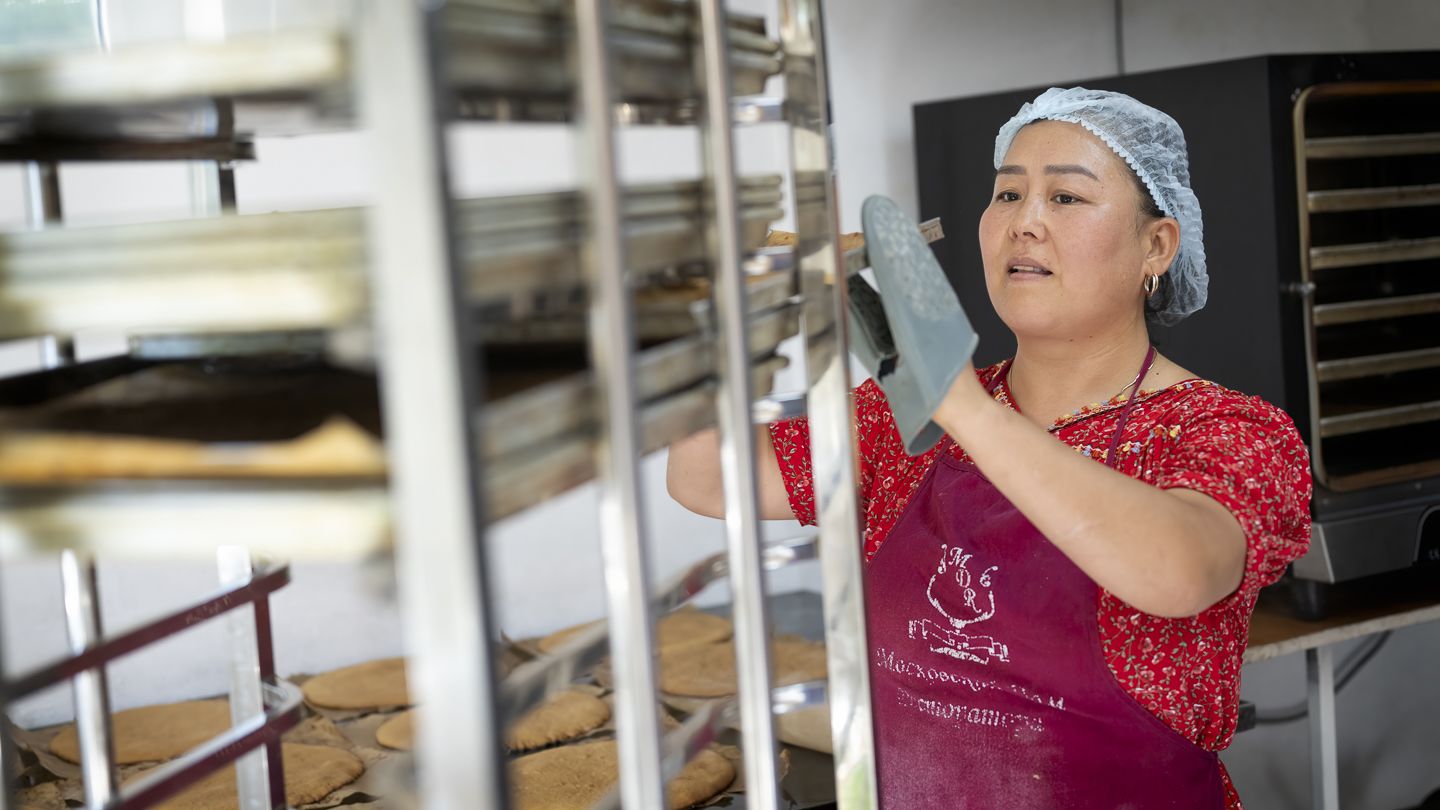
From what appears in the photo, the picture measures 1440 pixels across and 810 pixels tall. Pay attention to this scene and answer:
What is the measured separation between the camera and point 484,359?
2.48ft

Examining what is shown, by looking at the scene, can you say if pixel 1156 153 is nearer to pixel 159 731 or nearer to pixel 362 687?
pixel 362 687

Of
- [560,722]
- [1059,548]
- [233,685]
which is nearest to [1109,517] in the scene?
[1059,548]

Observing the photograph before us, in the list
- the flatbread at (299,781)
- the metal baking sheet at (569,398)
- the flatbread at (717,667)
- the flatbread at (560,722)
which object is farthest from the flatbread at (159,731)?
the metal baking sheet at (569,398)

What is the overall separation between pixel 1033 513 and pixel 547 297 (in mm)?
754

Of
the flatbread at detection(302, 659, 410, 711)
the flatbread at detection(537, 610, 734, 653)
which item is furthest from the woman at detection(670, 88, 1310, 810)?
the flatbread at detection(302, 659, 410, 711)

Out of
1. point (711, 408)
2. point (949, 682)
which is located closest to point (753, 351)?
point (711, 408)

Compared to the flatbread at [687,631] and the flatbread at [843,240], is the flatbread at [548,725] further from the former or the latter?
the flatbread at [843,240]

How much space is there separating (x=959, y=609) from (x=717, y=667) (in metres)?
0.78

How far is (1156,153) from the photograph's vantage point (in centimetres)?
170

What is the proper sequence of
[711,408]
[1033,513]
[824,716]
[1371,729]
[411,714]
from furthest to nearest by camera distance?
[1371,729]
[411,714]
[824,716]
[1033,513]
[711,408]

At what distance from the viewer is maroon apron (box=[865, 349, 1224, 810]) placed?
155 cm

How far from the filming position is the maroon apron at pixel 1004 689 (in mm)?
1553

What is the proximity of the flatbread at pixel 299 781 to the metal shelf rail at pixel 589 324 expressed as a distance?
0.93 metres

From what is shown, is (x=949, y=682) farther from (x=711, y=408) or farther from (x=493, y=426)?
(x=493, y=426)
